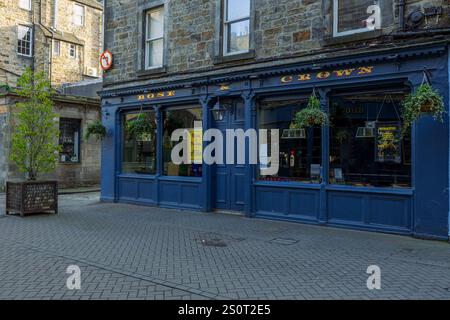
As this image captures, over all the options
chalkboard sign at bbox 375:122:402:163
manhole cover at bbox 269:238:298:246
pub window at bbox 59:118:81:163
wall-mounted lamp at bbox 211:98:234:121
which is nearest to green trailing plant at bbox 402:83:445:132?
chalkboard sign at bbox 375:122:402:163

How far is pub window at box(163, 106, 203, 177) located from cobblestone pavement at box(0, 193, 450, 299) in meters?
2.14

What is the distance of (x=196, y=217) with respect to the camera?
1112 cm

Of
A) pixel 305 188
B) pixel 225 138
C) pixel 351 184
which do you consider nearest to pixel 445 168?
pixel 351 184

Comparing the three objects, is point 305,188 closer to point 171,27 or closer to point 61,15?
point 171,27

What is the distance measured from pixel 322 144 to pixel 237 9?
446 cm

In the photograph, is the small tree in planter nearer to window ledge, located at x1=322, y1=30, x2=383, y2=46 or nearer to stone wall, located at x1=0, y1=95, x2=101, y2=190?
stone wall, located at x1=0, y1=95, x2=101, y2=190

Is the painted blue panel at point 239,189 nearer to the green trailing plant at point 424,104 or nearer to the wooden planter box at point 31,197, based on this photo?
the green trailing plant at point 424,104

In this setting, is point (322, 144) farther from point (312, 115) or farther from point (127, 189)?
point (127, 189)

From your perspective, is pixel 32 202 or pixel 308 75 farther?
pixel 32 202

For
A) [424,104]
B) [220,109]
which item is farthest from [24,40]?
[424,104]

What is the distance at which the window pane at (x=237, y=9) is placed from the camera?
1136 cm

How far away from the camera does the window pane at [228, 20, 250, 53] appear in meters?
11.3

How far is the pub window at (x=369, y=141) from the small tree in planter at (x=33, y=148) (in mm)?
7396

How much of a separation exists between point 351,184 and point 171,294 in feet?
18.8
